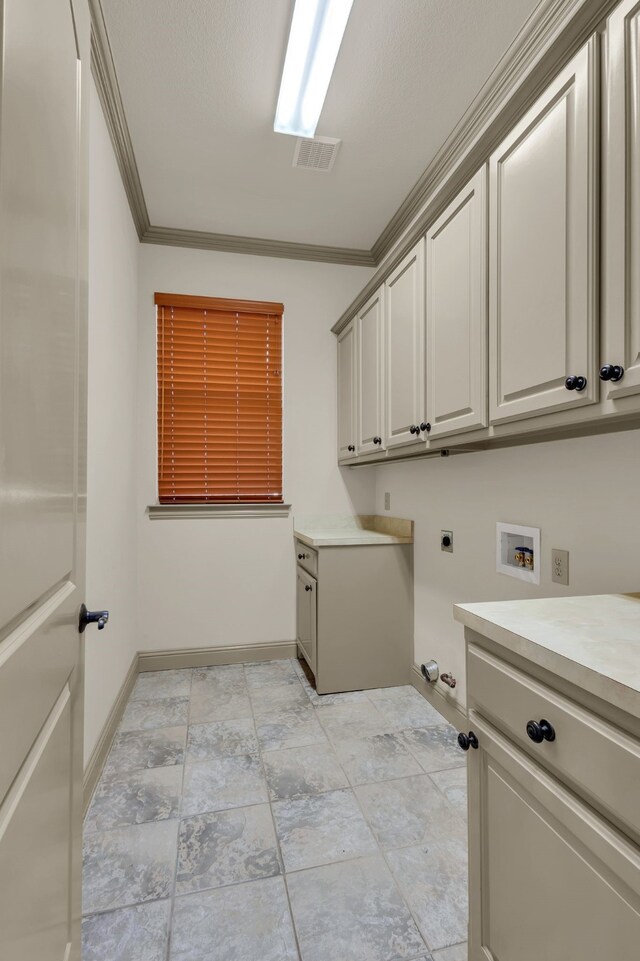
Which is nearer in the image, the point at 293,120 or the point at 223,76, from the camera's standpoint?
the point at 223,76

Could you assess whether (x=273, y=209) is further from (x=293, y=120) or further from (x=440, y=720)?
(x=440, y=720)

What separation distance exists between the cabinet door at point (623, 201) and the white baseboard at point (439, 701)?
172 cm

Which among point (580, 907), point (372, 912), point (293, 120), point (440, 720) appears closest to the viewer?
point (580, 907)

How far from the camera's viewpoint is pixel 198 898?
51.9 inches

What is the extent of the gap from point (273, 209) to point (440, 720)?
2.95 m

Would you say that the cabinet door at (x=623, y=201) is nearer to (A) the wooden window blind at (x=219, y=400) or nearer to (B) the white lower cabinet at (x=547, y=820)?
(B) the white lower cabinet at (x=547, y=820)

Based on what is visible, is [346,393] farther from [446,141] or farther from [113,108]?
[113,108]

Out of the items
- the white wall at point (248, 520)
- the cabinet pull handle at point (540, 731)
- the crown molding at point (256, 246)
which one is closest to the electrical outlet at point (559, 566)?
the cabinet pull handle at point (540, 731)

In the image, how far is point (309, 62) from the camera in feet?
5.88

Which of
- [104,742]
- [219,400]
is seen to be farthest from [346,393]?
[104,742]

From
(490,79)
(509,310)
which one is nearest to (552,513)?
(509,310)

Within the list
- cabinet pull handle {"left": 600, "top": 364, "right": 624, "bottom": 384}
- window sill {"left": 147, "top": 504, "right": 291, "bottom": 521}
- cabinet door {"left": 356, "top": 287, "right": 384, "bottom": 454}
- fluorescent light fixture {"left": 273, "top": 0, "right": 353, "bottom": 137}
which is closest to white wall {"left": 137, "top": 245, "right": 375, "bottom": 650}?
window sill {"left": 147, "top": 504, "right": 291, "bottom": 521}

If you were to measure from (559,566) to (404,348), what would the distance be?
3.80 feet

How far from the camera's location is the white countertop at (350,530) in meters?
2.61
